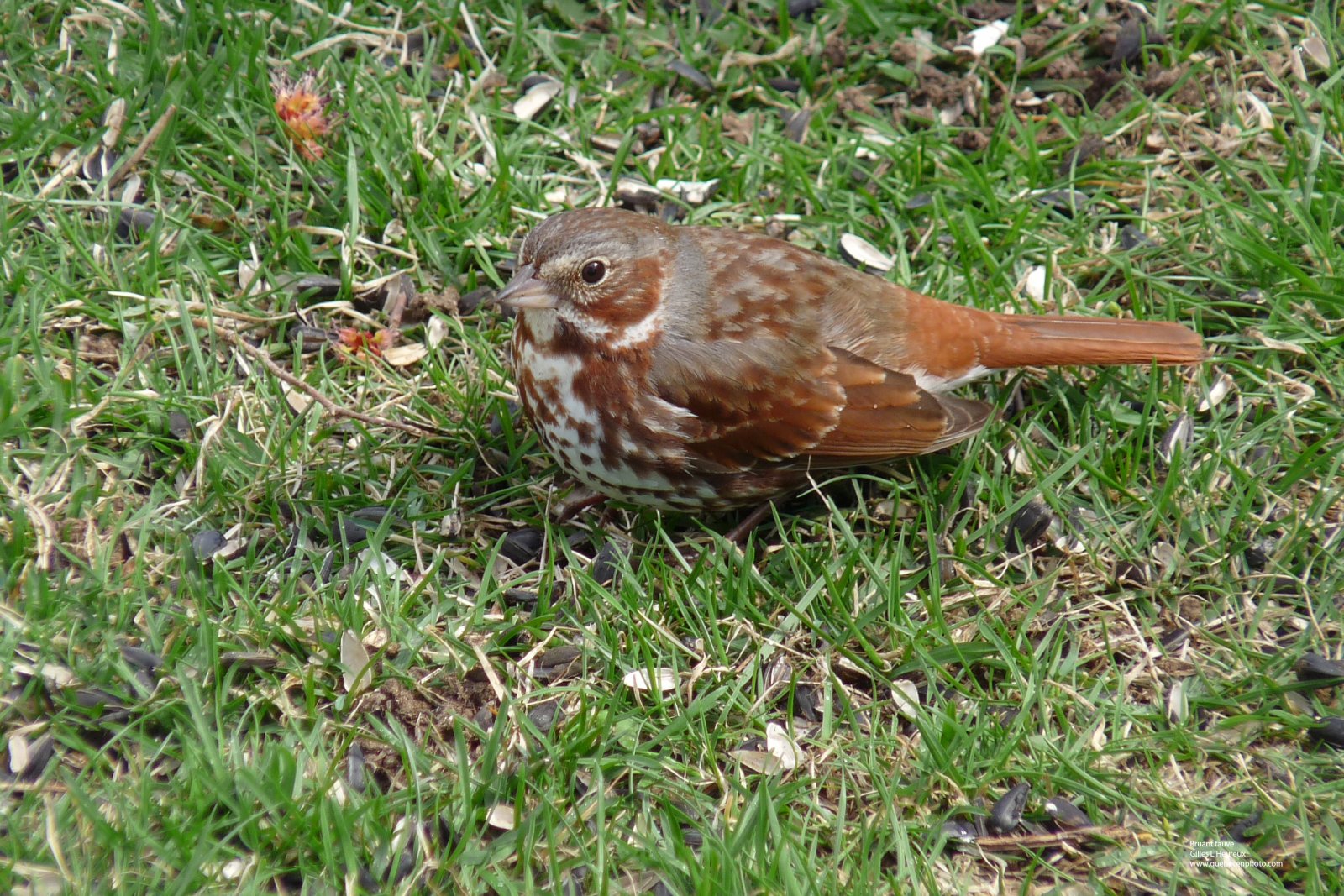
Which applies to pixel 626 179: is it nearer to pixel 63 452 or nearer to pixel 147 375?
pixel 147 375

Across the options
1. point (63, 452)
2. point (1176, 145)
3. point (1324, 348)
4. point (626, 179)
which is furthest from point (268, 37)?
point (1324, 348)

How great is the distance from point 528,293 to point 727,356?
69cm

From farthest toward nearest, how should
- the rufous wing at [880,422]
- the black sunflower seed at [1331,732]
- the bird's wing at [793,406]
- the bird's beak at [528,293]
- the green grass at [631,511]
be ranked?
the rufous wing at [880,422]
the bird's wing at [793,406]
the bird's beak at [528,293]
the black sunflower seed at [1331,732]
the green grass at [631,511]

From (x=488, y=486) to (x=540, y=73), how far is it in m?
2.12

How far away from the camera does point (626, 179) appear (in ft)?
17.4

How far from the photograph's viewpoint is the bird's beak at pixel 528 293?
3.99 m

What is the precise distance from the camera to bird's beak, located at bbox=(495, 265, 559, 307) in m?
3.99

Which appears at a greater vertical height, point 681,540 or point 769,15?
point 769,15

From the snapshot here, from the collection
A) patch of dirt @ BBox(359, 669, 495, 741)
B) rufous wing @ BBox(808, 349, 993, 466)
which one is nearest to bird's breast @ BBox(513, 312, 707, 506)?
rufous wing @ BBox(808, 349, 993, 466)

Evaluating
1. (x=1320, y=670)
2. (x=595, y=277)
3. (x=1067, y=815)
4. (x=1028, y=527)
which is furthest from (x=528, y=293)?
(x=1320, y=670)

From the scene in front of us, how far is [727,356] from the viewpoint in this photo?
413cm

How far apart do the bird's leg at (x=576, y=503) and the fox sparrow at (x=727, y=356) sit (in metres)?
0.20

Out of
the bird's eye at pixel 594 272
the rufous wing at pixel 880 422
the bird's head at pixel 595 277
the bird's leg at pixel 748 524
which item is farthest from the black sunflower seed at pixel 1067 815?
the bird's eye at pixel 594 272

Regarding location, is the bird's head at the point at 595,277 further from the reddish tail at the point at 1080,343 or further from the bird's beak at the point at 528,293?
A: the reddish tail at the point at 1080,343
